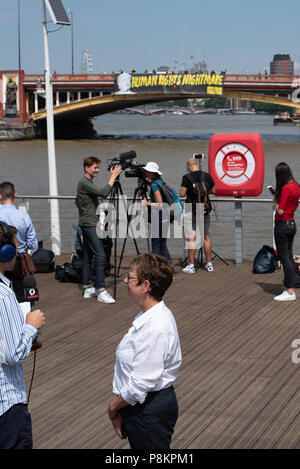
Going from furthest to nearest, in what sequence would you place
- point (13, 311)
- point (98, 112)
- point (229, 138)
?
point (98, 112) < point (229, 138) < point (13, 311)

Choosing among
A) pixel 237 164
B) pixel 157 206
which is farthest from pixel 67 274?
pixel 237 164

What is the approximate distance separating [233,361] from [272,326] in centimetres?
111

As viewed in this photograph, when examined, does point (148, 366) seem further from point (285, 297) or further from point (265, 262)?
point (265, 262)

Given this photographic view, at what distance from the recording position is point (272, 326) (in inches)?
270

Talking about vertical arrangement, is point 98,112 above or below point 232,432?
above

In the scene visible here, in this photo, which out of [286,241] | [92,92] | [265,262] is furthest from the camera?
[92,92]

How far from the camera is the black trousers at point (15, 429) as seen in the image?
2.92 meters

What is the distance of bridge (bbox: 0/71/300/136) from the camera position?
53.8 m

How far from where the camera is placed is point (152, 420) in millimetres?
2969

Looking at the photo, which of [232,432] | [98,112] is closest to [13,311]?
[232,432]

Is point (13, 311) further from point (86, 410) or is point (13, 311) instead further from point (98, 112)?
point (98, 112)

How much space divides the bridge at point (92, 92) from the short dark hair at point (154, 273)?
158 feet

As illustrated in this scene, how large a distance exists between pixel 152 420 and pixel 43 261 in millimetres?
6553

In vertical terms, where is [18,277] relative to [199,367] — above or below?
above
